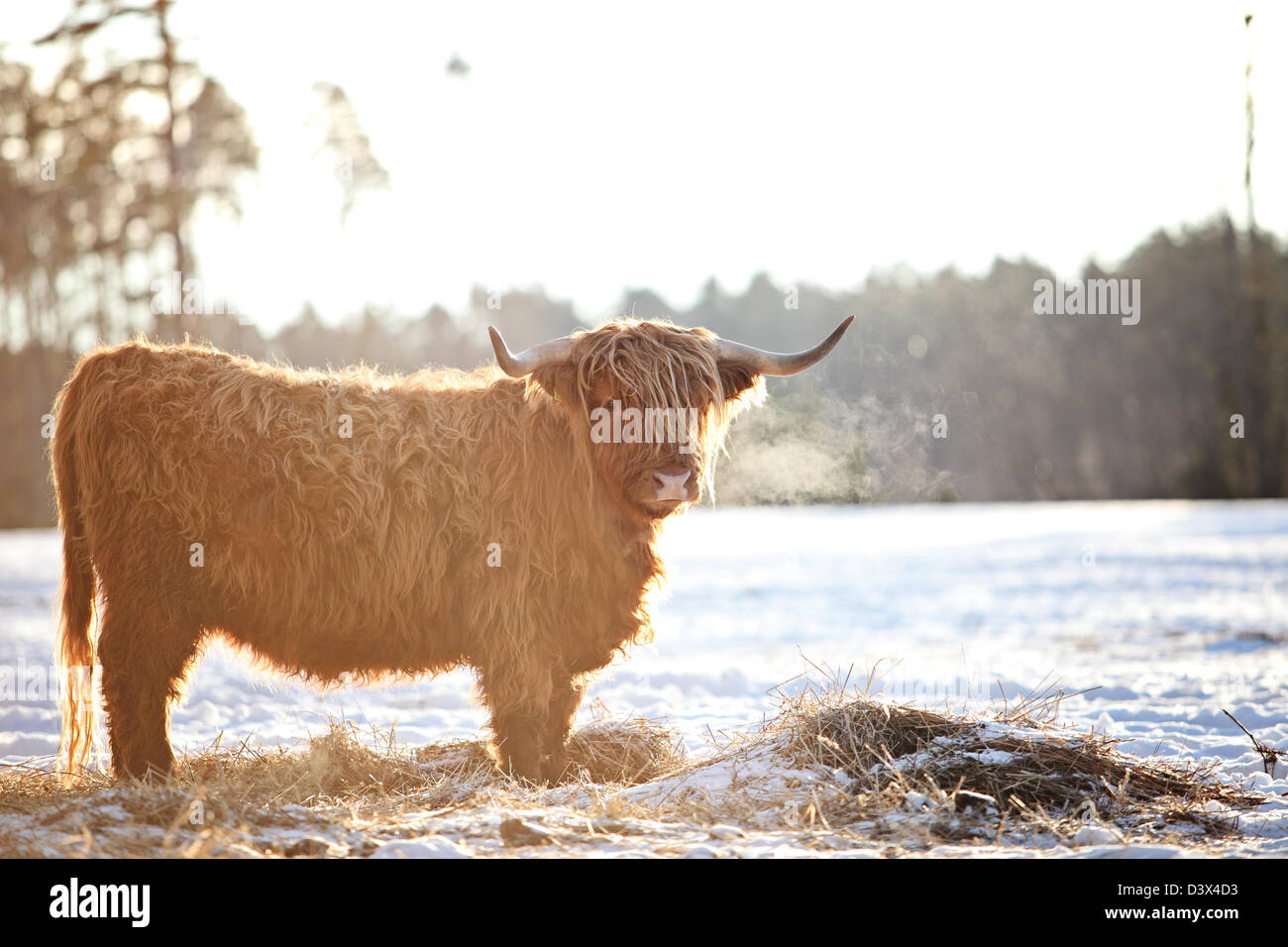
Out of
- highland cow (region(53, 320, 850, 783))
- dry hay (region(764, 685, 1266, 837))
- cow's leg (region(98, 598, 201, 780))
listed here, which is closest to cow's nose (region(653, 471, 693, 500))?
highland cow (region(53, 320, 850, 783))

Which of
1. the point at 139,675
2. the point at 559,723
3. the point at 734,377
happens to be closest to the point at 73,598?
the point at 139,675

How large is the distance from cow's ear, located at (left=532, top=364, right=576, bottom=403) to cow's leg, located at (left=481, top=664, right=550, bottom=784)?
112 centimetres

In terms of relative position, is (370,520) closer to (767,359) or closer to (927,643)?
(767,359)

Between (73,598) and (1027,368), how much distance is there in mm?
34502

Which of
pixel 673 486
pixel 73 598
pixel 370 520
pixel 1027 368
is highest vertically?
pixel 1027 368

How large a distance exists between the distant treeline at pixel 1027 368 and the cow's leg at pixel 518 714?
18922 millimetres

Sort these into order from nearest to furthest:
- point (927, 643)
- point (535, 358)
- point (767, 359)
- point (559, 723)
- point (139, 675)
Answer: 1. point (139, 675)
2. point (535, 358)
3. point (559, 723)
4. point (767, 359)
5. point (927, 643)

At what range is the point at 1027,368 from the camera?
34281 millimetres

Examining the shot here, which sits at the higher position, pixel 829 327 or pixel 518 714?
pixel 829 327

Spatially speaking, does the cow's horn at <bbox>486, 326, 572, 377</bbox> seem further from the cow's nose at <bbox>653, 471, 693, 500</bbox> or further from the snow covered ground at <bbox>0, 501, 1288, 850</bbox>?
the snow covered ground at <bbox>0, 501, 1288, 850</bbox>

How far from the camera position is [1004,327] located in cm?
3397

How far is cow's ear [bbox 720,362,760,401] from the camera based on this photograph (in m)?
4.38
